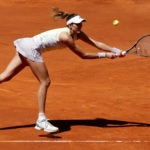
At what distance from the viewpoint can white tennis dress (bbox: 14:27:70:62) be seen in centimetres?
834

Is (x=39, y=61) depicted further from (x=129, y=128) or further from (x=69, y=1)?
(x=69, y=1)

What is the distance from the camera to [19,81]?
1180 centimetres

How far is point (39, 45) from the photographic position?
27.6ft

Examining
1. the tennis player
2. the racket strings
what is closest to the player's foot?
the tennis player

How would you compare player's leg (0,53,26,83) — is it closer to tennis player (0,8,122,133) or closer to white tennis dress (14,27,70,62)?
tennis player (0,8,122,133)

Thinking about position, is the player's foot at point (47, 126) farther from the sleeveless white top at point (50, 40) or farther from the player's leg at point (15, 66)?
the sleeveless white top at point (50, 40)

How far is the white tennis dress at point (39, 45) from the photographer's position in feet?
27.3

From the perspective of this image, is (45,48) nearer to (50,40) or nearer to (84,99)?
(50,40)

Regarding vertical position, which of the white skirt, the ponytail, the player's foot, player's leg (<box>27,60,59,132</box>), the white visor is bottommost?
the player's foot

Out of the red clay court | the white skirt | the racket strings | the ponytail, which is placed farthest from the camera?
the racket strings

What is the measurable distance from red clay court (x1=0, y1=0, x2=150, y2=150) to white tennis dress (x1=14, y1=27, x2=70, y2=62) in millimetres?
1144

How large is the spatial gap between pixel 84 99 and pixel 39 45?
7.85 ft

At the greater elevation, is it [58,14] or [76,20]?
[58,14]

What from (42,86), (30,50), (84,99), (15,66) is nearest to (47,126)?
(42,86)
